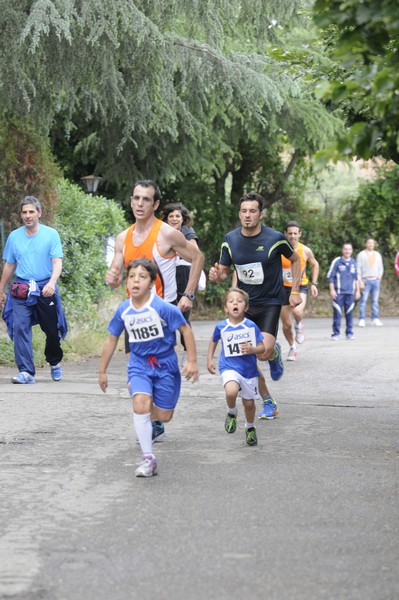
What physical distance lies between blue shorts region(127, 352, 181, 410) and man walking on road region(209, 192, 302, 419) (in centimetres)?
211

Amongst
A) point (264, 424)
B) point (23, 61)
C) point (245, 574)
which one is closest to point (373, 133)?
point (245, 574)

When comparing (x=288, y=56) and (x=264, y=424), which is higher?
(x=288, y=56)

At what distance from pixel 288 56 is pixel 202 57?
19.5ft

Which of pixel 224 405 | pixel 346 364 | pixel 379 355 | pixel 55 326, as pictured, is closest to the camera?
pixel 224 405

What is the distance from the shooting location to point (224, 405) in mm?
10984

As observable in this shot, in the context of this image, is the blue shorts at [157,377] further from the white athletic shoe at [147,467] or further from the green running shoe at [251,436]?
the green running shoe at [251,436]

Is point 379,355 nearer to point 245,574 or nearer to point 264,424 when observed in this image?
point 264,424

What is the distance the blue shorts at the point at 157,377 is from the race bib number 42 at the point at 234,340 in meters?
1.09

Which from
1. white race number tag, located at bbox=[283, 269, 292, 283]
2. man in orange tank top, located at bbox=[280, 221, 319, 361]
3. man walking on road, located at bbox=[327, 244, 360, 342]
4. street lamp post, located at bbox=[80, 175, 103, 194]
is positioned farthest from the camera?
street lamp post, located at bbox=[80, 175, 103, 194]

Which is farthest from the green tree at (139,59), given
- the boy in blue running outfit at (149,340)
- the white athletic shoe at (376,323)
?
the white athletic shoe at (376,323)

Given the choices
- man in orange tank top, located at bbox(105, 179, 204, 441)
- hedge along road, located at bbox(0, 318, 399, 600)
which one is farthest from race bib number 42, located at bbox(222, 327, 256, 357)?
hedge along road, located at bbox(0, 318, 399, 600)

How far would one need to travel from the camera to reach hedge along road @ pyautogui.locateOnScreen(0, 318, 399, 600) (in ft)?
17.1

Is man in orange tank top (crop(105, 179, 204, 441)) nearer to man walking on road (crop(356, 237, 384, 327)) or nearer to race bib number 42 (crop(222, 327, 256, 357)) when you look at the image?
race bib number 42 (crop(222, 327, 256, 357))

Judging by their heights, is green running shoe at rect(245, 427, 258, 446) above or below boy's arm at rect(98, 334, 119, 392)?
below
